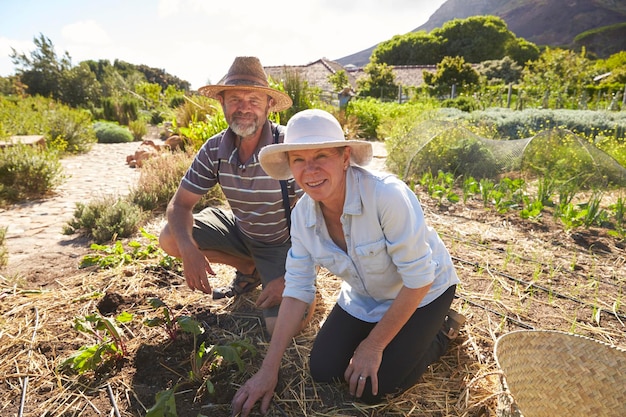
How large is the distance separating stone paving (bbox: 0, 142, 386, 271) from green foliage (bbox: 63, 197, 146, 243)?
13 centimetres

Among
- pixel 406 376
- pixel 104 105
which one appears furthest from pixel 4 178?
pixel 104 105

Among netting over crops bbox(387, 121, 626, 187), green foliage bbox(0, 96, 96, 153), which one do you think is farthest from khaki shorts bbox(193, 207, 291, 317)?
green foliage bbox(0, 96, 96, 153)

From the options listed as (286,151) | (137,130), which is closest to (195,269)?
(286,151)

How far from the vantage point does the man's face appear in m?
2.32

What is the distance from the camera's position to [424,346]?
174 centimetres

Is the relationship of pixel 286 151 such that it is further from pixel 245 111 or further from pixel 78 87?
pixel 78 87

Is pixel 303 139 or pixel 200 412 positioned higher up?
pixel 303 139

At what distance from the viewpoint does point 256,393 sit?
1.59 meters

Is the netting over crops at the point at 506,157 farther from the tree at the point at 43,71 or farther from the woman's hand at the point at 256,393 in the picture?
the tree at the point at 43,71

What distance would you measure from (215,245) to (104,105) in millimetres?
17174

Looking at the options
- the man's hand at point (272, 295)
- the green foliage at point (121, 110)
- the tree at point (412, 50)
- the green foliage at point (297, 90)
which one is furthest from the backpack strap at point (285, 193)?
the tree at point (412, 50)

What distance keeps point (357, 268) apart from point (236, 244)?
3.89 ft

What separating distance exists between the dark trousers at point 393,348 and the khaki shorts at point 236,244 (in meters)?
0.66

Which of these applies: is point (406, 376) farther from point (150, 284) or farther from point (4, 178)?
point (4, 178)
